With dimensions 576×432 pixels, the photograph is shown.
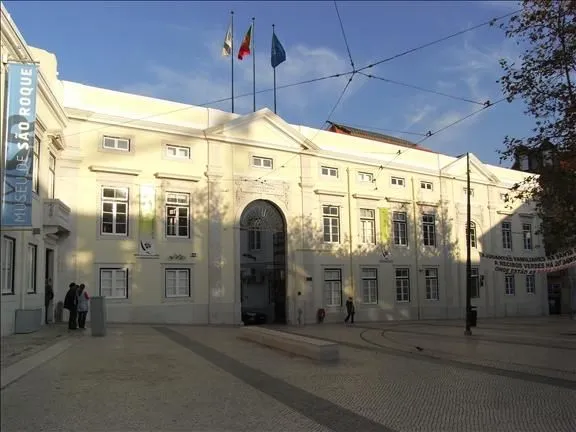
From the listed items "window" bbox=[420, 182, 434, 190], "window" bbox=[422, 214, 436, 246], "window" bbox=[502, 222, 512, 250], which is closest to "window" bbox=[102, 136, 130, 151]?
"window" bbox=[420, 182, 434, 190]

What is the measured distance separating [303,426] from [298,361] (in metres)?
5.91

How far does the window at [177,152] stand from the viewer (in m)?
28.4

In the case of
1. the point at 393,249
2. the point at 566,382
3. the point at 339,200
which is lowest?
the point at 566,382

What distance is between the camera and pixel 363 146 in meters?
36.2

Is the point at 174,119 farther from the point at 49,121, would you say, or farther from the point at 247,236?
the point at 247,236

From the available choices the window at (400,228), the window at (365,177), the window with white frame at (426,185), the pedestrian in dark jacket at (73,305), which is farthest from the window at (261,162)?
the pedestrian in dark jacket at (73,305)

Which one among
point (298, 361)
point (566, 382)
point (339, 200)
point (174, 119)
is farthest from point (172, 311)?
point (566, 382)

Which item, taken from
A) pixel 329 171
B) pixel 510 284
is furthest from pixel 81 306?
pixel 510 284

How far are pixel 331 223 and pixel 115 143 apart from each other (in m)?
13.7

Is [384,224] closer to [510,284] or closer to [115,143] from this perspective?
[510,284]

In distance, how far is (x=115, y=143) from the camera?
2678 cm

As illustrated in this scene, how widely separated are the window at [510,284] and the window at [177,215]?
27.1m

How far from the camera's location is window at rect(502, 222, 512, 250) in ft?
147

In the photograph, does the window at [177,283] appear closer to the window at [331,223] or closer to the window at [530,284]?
the window at [331,223]
